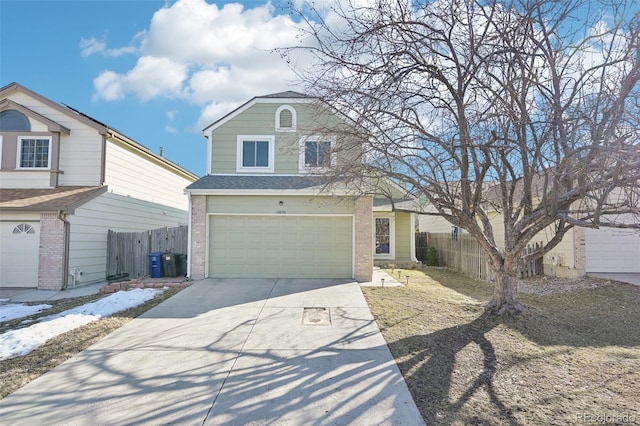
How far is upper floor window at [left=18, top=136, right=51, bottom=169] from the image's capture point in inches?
493

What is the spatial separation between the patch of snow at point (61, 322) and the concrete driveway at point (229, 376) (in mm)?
1025

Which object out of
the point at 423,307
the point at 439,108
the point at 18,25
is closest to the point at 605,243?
the point at 423,307

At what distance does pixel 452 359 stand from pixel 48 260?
1172 centimetres

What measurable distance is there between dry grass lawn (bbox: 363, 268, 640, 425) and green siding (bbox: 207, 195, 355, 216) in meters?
3.39

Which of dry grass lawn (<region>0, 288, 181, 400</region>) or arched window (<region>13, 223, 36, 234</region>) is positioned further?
arched window (<region>13, 223, 36, 234</region>)

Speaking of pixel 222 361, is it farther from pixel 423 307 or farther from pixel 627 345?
pixel 627 345

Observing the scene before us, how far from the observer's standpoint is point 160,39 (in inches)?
436

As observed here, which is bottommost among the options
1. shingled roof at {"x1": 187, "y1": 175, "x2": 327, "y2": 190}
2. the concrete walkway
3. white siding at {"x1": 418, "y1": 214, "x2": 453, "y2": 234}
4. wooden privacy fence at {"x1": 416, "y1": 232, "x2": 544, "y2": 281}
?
the concrete walkway

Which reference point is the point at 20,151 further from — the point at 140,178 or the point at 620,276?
the point at 620,276

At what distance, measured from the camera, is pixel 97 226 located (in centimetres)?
1234

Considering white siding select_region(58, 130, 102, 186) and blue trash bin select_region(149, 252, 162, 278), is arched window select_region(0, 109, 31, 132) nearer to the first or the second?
white siding select_region(58, 130, 102, 186)

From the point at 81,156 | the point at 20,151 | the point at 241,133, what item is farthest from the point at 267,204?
the point at 20,151

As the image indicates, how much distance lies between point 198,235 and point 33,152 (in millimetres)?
6947

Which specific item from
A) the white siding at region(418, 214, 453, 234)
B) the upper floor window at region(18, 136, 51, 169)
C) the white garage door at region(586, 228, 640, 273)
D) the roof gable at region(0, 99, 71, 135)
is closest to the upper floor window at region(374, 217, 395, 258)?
→ the white siding at region(418, 214, 453, 234)
